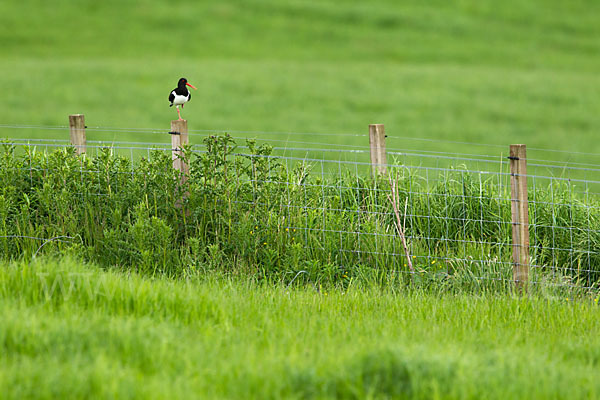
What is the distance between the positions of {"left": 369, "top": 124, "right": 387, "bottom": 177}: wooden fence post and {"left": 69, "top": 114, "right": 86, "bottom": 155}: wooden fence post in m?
3.69

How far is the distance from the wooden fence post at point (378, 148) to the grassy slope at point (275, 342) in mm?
2396

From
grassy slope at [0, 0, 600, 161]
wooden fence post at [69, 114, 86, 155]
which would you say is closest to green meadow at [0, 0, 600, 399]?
wooden fence post at [69, 114, 86, 155]

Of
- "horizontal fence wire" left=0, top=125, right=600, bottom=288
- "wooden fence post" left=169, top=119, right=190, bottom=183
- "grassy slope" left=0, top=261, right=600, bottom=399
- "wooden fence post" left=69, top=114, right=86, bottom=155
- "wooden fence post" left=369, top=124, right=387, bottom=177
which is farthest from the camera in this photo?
"wooden fence post" left=69, top=114, right=86, bottom=155

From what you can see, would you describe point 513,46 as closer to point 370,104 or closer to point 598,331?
point 370,104

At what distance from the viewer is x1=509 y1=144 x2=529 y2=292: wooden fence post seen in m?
6.36

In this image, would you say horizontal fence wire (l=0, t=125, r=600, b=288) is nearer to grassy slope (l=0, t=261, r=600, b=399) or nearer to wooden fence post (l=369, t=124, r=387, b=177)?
wooden fence post (l=369, t=124, r=387, b=177)

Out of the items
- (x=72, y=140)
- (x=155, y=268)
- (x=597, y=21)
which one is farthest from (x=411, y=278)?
(x=597, y=21)

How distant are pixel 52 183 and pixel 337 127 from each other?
1610 cm

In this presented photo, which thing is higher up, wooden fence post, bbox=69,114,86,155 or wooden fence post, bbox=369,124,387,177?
wooden fence post, bbox=69,114,86,155

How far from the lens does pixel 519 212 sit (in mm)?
6430

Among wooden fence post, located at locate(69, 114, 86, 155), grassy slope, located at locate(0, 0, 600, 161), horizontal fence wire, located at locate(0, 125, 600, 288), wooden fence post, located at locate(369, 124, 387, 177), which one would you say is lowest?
horizontal fence wire, located at locate(0, 125, 600, 288)

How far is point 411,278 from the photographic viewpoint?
640 centimetres

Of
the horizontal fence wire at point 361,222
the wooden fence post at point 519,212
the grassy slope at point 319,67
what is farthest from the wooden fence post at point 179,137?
the grassy slope at point 319,67

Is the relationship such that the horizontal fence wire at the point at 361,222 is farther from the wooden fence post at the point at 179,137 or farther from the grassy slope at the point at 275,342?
the grassy slope at the point at 275,342
